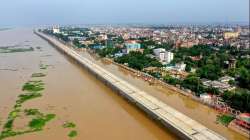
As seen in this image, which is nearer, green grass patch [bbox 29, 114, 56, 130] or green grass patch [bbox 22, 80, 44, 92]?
green grass patch [bbox 29, 114, 56, 130]

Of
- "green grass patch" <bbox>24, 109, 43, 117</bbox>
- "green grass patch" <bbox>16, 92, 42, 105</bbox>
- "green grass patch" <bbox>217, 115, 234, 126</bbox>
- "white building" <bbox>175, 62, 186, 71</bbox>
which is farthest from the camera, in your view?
"white building" <bbox>175, 62, 186, 71</bbox>

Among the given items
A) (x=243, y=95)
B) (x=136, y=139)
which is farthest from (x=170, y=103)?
(x=136, y=139)

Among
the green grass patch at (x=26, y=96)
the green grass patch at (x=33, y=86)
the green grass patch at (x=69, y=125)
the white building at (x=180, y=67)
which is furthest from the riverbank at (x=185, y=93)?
the green grass patch at (x=26, y=96)

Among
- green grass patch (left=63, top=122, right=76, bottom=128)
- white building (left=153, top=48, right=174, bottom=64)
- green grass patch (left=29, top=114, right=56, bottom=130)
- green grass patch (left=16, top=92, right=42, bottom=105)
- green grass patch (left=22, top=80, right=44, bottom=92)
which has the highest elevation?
white building (left=153, top=48, right=174, bottom=64)

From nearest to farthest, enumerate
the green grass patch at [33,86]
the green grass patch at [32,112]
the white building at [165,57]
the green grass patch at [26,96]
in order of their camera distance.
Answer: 1. the green grass patch at [32,112]
2. the green grass patch at [26,96]
3. the green grass patch at [33,86]
4. the white building at [165,57]

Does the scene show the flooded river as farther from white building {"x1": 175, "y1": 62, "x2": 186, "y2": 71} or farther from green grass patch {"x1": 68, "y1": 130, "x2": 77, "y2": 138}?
white building {"x1": 175, "y1": 62, "x2": 186, "y2": 71}

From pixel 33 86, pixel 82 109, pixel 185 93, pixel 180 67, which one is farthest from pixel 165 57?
pixel 82 109

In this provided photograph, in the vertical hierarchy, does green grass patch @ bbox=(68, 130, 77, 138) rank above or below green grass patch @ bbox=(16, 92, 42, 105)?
below

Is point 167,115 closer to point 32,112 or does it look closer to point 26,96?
point 32,112

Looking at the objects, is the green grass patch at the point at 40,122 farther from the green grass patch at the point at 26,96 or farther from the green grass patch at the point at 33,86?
the green grass patch at the point at 33,86

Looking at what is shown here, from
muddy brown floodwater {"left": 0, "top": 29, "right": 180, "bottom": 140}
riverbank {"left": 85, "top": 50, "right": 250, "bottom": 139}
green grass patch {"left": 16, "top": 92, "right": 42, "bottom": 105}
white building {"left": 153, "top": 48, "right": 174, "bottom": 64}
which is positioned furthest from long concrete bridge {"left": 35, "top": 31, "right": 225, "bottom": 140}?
white building {"left": 153, "top": 48, "right": 174, "bottom": 64}
